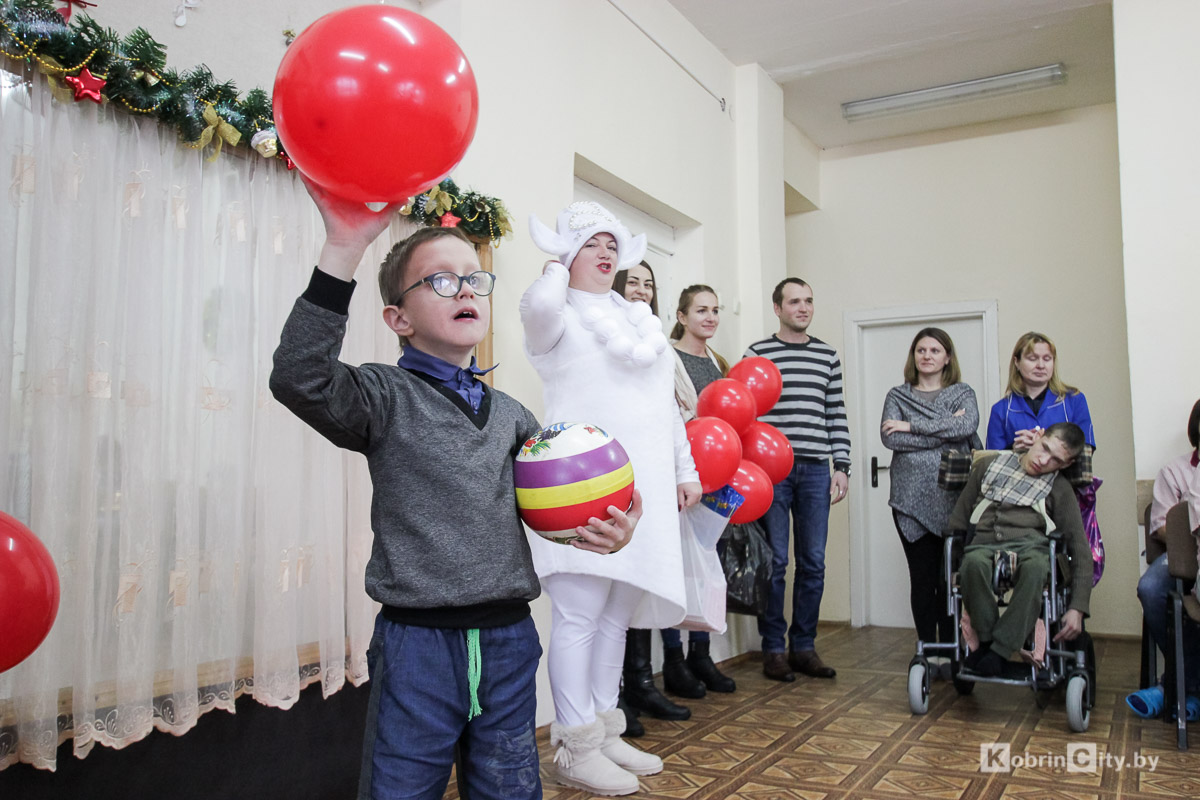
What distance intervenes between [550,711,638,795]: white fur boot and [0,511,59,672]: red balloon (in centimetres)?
146

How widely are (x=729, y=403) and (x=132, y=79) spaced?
1.99 meters

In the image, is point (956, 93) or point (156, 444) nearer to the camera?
point (156, 444)

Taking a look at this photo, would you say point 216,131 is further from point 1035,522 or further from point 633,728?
point 1035,522

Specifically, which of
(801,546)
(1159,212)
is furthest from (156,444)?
(1159,212)

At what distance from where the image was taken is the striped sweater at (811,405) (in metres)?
4.19

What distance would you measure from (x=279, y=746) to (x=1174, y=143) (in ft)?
13.9

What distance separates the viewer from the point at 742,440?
11.3ft

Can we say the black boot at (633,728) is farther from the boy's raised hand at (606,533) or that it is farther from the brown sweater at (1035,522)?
the boy's raised hand at (606,533)

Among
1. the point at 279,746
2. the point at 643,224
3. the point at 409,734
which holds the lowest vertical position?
the point at 279,746

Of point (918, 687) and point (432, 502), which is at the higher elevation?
point (432, 502)

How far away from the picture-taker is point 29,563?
4.22ft

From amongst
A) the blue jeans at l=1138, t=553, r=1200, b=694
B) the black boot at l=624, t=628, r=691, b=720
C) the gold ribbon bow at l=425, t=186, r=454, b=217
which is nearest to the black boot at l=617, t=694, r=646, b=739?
the black boot at l=624, t=628, r=691, b=720

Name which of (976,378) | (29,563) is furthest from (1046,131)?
(29,563)

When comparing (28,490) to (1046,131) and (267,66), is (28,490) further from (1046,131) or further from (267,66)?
(1046,131)
